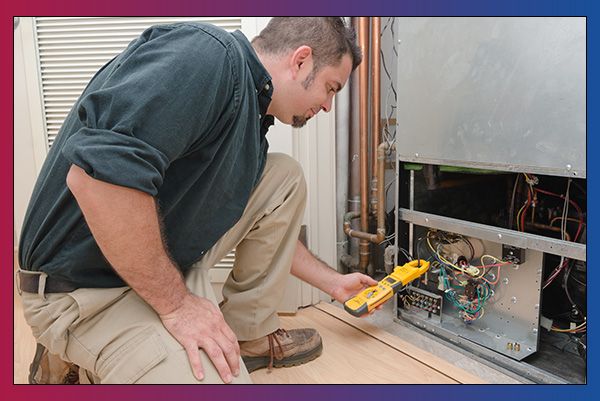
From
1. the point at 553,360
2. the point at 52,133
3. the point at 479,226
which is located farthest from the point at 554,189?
the point at 52,133

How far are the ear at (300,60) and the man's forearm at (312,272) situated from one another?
1.70 ft

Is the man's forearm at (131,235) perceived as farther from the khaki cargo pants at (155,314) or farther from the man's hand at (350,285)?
the man's hand at (350,285)

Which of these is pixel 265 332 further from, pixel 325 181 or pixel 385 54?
pixel 385 54

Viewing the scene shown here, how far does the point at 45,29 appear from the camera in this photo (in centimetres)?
150

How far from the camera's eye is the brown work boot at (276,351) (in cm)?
120

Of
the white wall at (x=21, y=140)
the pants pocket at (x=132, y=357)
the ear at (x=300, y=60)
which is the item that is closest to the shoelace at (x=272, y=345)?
the pants pocket at (x=132, y=357)

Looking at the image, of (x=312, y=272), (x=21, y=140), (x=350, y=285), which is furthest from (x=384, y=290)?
(x=21, y=140)

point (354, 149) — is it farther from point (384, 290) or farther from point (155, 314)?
point (155, 314)

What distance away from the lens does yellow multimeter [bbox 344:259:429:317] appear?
1.20 meters

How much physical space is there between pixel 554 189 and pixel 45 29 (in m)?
1.60

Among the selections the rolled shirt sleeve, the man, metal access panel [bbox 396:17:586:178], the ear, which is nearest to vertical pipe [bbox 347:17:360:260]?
metal access panel [bbox 396:17:586:178]

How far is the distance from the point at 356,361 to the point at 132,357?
614mm

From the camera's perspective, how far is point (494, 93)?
3.61 ft

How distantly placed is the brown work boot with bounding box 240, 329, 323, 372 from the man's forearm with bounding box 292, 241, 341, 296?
0.56 feet
